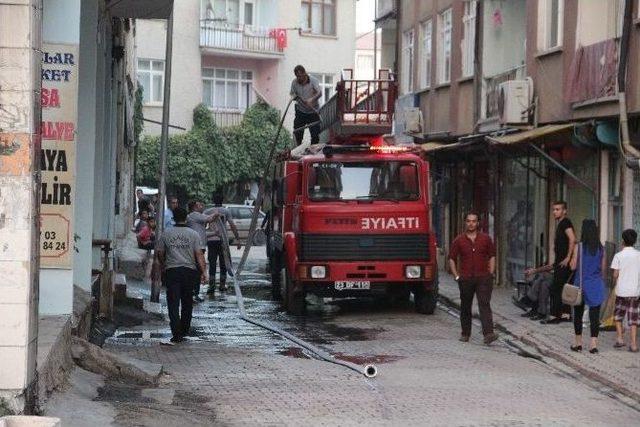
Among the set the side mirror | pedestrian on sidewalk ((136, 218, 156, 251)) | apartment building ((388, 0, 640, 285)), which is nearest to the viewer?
apartment building ((388, 0, 640, 285))

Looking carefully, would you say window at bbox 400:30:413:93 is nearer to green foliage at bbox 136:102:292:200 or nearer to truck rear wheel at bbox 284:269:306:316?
truck rear wheel at bbox 284:269:306:316

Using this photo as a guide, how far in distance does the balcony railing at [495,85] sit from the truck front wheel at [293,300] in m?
6.17

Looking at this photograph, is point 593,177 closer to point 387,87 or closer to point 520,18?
point 387,87

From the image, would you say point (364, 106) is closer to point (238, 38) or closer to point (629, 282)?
point (629, 282)

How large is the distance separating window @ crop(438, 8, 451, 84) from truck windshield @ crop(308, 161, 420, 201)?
1045 centimetres

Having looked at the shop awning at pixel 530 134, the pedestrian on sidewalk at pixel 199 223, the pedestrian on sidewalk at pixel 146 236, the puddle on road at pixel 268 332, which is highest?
the shop awning at pixel 530 134

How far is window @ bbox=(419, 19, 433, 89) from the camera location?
32594 millimetres

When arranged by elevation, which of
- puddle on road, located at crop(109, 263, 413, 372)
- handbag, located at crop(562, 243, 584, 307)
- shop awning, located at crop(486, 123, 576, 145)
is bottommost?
puddle on road, located at crop(109, 263, 413, 372)

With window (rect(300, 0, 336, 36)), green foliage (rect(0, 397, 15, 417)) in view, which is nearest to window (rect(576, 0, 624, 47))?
green foliage (rect(0, 397, 15, 417))

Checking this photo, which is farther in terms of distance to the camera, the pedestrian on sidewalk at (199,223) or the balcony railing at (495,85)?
the balcony railing at (495,85)

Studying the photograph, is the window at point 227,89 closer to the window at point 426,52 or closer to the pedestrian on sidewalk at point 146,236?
the window at point 426,52

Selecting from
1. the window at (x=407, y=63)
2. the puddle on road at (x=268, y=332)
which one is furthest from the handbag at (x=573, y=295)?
the window at (x=407, y=63)

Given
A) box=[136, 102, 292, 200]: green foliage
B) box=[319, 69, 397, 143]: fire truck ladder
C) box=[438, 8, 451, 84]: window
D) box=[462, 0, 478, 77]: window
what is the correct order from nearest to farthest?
box=[319, 69, 397, 143]: fire truck ladder → box=[462, 0, 478, 77]: window → box=[438, 8, 451, 84]: window → box=[136, 102, 292, 200]: green foliage

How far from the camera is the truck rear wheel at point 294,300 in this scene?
20.6 m
